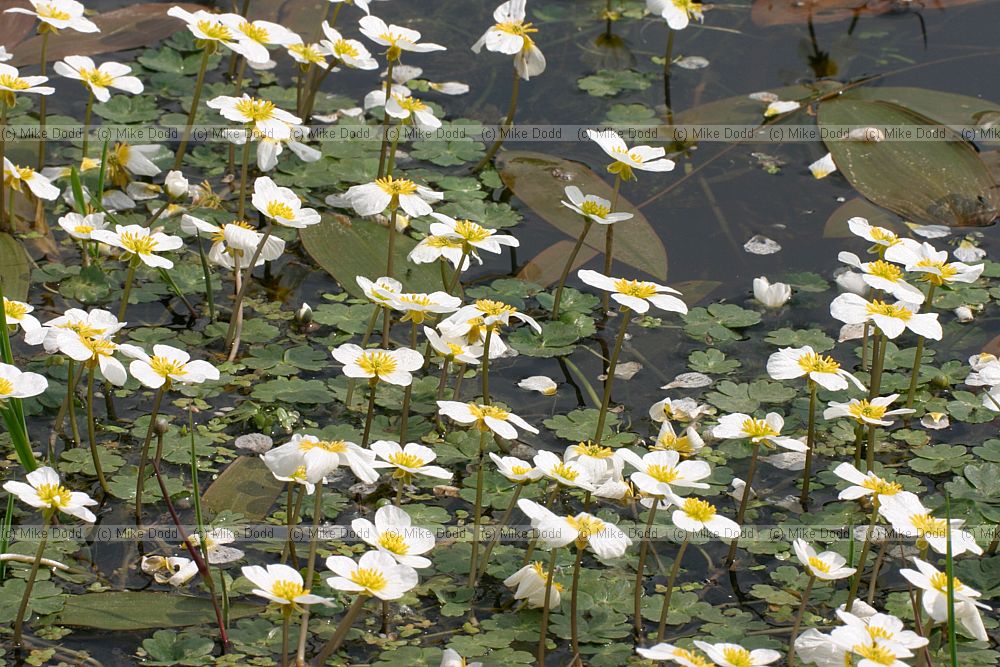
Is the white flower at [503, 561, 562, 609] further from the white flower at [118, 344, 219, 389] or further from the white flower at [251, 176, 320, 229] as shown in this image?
the white flower at [251, 176, 320, 229]

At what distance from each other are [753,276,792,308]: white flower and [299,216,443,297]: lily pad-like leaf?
611mm

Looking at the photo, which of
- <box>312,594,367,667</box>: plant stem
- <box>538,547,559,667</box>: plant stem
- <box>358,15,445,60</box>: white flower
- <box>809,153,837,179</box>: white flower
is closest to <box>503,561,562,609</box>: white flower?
<box>538,547,559,667</box>: plant stem

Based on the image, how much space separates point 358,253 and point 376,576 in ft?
3.70

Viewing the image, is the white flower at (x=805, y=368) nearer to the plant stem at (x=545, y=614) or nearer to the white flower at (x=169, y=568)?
the plant stem at (x=545, y=614)

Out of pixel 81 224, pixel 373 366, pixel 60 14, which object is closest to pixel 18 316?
pixel 81 224

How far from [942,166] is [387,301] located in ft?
4.88

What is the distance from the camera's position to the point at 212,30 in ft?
7.63

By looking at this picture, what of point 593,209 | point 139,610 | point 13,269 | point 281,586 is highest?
point 593,209

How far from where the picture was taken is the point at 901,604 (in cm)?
171

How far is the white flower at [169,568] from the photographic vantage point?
5.47 ft

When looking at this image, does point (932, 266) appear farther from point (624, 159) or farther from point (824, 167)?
point (824, 167)

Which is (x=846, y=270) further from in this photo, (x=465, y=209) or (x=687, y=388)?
(x=465, y=209)

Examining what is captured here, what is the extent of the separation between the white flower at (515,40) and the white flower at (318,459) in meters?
1.16

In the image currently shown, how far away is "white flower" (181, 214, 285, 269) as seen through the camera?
2.03m
